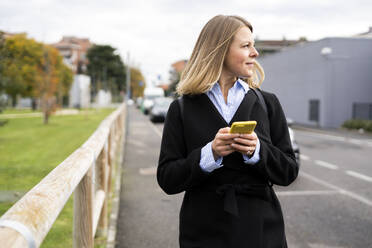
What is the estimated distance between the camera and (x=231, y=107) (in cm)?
207

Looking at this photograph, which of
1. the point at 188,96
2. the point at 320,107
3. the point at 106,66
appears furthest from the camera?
the point at 106,66

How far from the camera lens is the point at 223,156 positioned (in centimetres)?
194

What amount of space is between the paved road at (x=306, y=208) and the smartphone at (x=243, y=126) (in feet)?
10.9

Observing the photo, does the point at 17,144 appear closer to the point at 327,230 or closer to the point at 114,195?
the point at 114,195

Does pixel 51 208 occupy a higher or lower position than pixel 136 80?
lower

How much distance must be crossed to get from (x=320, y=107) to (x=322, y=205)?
23169 millimetres

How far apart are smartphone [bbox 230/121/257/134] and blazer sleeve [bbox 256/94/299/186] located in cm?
22

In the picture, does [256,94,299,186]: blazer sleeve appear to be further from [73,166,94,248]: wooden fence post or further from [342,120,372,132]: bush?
[342,120,372,132]: bush

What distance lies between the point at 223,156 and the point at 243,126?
28 centimetres

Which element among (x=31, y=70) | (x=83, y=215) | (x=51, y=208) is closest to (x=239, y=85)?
(x=51, y=208)

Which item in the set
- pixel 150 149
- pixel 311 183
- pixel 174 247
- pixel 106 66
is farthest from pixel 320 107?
pixel 106 66

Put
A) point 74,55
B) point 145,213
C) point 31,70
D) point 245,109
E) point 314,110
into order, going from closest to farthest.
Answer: point 245,109, point 145,213, point 314,110, point 31,70, point 74,55

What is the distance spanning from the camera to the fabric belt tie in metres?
1.91

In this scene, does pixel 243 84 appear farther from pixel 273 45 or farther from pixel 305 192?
pixel 273 45
